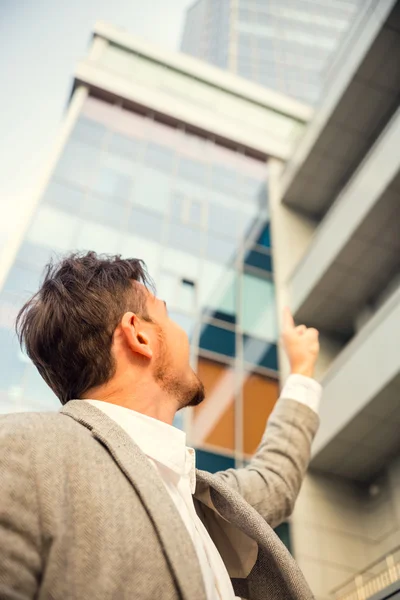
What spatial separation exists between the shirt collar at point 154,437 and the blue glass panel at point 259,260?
36.9 feet

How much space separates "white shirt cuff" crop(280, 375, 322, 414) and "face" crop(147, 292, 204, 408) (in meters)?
0.54

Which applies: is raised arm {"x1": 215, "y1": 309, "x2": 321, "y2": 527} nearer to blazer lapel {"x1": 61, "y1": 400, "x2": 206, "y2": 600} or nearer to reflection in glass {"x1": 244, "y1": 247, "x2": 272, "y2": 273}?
blazer lapel {"x1": 61, "y1": 400, "x2": 206, "y2": 600}

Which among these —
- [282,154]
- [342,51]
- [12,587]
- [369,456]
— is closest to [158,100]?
[282,154]

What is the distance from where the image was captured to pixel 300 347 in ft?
8.07

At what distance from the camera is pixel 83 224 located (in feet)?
35.2

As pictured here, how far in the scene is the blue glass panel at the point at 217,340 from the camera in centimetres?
1040

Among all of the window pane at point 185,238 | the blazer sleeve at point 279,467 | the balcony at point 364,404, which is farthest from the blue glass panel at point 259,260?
the blazer sleeve at point 279,467

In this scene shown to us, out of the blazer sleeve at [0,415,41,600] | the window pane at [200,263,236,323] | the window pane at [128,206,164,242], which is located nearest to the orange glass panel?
the window pane at [200,263,236,323]

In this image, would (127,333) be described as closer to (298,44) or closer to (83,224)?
(83,224)

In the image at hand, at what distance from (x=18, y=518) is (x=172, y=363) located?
3.08 feet

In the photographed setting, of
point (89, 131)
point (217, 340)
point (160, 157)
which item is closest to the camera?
point (217, 340)

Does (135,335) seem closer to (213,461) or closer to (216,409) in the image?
(213,461)

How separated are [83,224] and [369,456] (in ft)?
24.7

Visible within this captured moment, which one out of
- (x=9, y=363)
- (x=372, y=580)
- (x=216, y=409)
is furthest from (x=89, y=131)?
(x=372, y=580)
